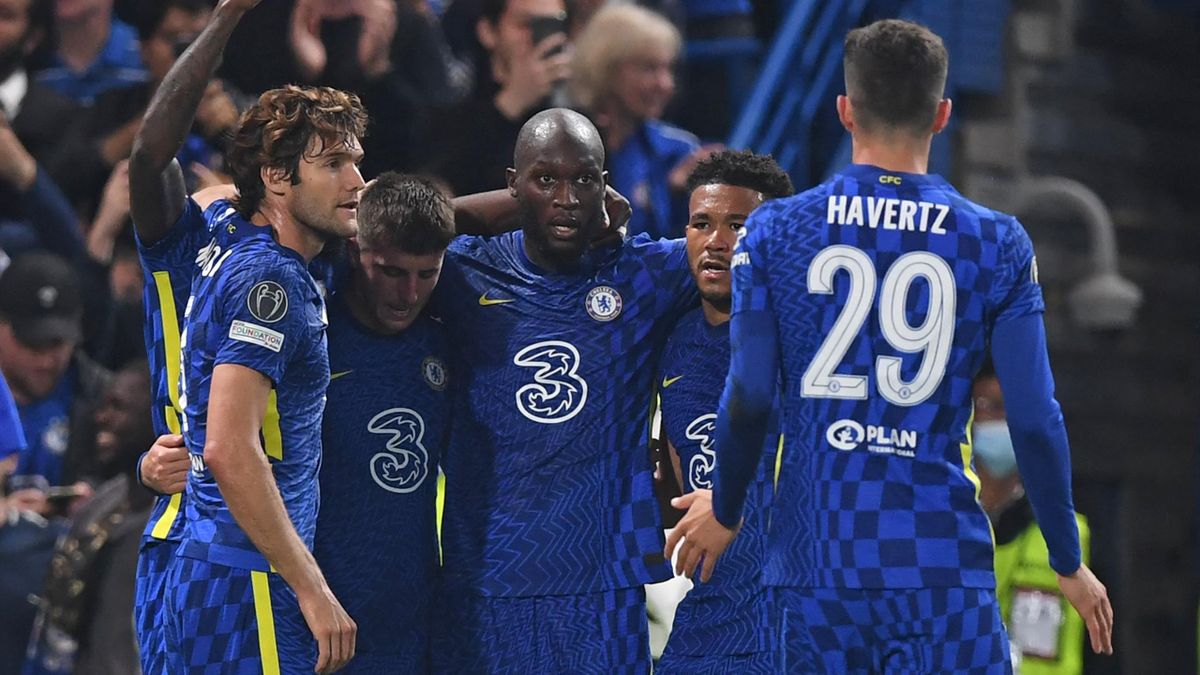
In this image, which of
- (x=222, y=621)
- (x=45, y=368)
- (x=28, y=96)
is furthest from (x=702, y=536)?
→ (x=28, y=96)

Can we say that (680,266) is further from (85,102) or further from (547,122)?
(85,102)

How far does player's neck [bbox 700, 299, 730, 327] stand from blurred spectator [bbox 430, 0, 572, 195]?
276 cm

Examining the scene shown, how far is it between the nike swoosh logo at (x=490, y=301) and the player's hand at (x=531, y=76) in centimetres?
301

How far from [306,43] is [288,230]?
360 cm

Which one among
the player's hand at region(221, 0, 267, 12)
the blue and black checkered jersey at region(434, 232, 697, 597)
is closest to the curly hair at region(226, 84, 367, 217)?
the player's hand at region(221, 0, 267, 12)

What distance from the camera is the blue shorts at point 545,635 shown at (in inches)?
228

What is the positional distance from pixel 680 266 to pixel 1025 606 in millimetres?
3210

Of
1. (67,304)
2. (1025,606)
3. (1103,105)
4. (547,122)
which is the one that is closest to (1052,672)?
(1025,606)

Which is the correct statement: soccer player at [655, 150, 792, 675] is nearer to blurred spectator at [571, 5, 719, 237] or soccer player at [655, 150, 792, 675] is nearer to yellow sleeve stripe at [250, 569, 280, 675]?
yellow sleeve stripe at [250, 569, 280, 675]

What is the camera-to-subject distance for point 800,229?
16.1 feet

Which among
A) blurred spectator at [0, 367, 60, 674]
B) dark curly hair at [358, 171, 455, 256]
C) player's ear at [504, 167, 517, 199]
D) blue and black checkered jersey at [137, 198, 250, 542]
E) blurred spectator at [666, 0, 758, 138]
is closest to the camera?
blue and black checkered jersey at [137, 198, 250, 542]

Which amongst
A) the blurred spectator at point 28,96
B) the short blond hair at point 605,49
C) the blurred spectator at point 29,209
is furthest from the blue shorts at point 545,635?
the blurred spectator at point 28,96

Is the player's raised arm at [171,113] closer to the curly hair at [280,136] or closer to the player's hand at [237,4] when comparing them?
the player's hand at [237,4]

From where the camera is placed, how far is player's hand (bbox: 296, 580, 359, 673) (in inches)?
200
